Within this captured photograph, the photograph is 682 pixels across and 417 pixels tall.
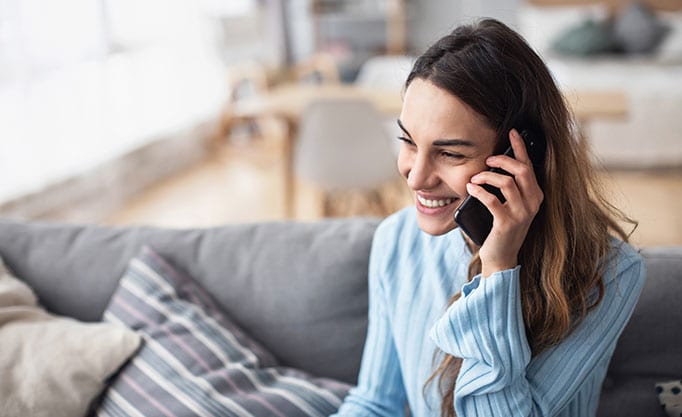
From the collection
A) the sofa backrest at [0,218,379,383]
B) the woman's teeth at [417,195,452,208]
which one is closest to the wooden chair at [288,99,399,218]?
the sofa backrest at [0,218,379,383]

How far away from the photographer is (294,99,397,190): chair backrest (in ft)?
9.96

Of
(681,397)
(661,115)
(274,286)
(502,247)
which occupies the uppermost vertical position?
(502,247)

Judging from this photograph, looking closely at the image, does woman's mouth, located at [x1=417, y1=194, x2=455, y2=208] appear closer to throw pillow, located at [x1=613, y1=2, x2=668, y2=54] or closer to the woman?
the woman

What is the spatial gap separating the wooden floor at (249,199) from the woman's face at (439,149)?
2.64 m

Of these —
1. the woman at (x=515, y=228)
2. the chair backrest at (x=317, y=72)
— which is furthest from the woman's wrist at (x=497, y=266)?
the chair backrest at (x=317, y=72)

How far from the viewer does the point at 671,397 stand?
114 cm

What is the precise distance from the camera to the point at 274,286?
1.36 meters

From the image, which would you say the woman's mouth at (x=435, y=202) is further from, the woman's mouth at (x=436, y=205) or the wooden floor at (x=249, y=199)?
the wooden floor at (x=249, y=199)

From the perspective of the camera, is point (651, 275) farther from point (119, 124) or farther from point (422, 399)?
point (119, 124)

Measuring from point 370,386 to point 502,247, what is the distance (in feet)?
1.27

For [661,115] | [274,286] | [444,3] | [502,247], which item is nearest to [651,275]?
[502,247]

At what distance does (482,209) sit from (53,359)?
80cm

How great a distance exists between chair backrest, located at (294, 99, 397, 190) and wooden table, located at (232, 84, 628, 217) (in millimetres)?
62

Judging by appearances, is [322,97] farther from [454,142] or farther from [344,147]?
[454,142]
